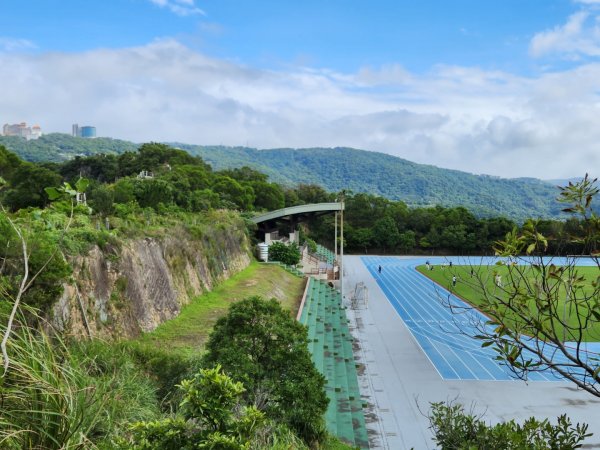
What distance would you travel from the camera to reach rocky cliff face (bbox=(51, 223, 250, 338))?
376 inches

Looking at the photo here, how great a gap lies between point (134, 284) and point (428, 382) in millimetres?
8517

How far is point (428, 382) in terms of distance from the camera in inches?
556

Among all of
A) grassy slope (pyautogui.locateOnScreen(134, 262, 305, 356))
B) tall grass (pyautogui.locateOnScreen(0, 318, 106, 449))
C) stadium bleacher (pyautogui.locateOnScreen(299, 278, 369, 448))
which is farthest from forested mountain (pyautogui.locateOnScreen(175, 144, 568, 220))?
tall grass (pyautogui.locateOnScreen(0, 318, 106, 449))

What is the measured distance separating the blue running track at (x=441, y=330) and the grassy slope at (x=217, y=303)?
5.07 meters

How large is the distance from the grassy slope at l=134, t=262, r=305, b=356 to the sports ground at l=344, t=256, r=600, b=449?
3.38 metres

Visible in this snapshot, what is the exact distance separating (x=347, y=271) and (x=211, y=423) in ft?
109

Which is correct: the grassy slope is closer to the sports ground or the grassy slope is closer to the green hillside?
the sports ground

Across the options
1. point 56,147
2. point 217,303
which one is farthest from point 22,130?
point 217,303

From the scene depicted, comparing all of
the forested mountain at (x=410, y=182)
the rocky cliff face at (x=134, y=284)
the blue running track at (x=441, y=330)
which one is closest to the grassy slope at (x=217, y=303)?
the rocky cliff face at (x=134, y=284)

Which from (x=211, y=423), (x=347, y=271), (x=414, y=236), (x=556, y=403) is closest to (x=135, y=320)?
(x=211, y=423)

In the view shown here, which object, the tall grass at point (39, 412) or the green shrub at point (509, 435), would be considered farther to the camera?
the green shrub at point (509, 435)

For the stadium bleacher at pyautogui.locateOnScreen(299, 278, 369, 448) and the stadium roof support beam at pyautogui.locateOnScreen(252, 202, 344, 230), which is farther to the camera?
the stadium roof support beam at pyautogui.locateOnScreen(252, 202, 344, 230)

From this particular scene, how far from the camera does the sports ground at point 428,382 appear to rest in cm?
1145

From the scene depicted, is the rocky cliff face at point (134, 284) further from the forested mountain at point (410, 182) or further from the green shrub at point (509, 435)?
the forested mountain at point (410, 182)
